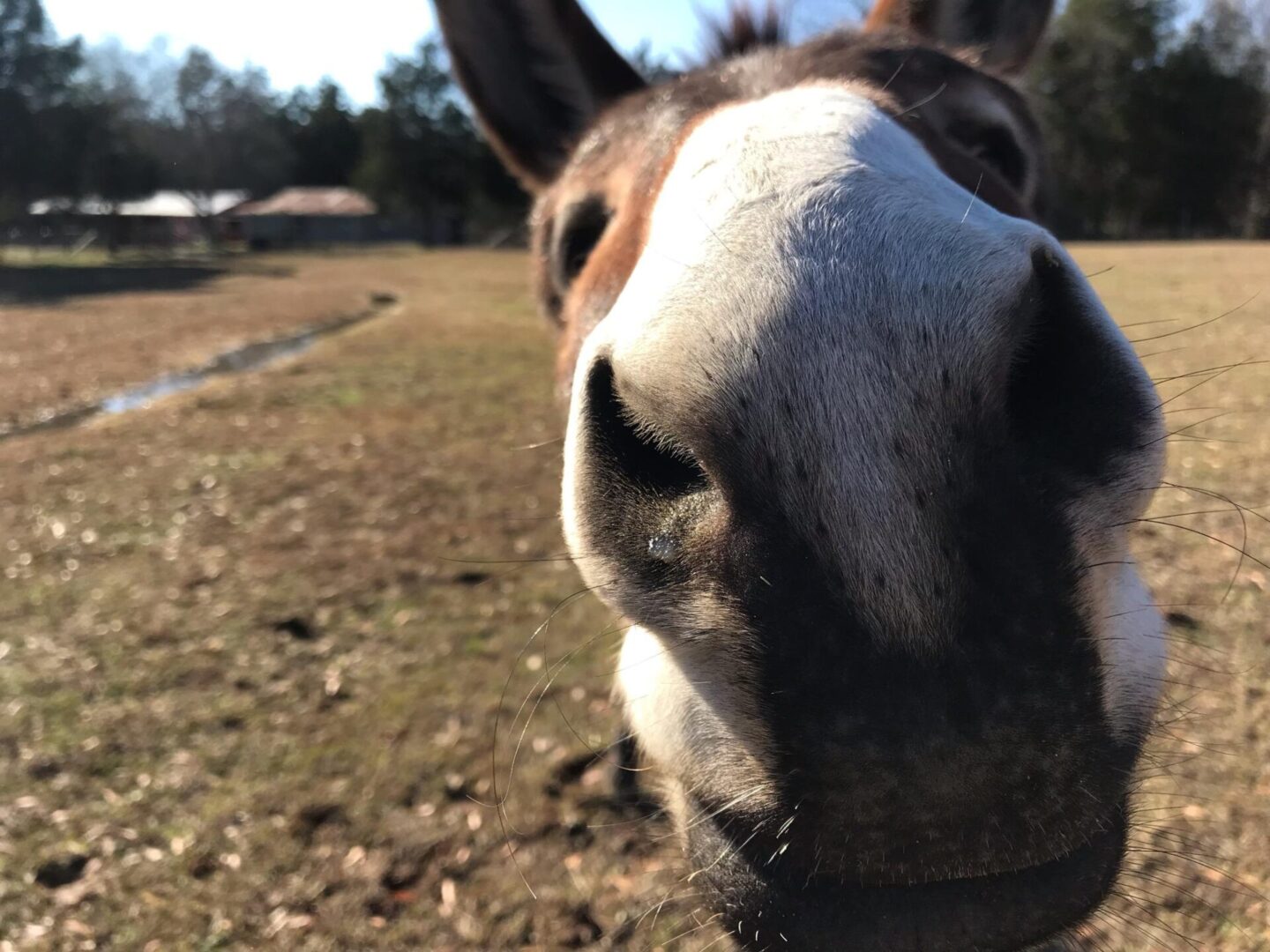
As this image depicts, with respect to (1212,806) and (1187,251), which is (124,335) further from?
(1187,251)

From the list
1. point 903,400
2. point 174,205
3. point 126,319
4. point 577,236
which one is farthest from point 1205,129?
point 174,205

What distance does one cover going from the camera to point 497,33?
306cm

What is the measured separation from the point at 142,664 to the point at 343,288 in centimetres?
2813

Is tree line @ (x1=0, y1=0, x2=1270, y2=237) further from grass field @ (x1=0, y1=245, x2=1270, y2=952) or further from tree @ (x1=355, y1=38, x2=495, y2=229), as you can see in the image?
grass field @ (x1=0, y1=245, x2=1270, y2=952)

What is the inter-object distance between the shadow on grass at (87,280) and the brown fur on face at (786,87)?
28.2 metres

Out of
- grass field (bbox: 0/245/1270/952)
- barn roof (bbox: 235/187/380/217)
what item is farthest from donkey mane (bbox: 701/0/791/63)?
barn roof (bbox: 235/187/380/217)

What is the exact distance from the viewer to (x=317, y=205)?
80.9 m

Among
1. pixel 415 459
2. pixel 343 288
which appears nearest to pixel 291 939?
pixel 415 459

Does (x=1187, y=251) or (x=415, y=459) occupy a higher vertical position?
(x=1187, y=251)

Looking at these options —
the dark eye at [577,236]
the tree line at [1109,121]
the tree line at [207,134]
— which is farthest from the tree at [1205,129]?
the dark eye at [577,236]

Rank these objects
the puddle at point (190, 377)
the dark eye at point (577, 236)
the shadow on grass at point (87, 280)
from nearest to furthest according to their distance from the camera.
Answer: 1. the dark eye at point (577, 236)
2. the puddle at point (190, 377)
3. the shadow on grass at point (87, 280)

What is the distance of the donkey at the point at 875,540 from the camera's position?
1.03 m

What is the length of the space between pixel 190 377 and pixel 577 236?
12.3 m

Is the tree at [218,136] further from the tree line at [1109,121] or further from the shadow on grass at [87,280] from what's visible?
the shadow on grass at [87,280]
